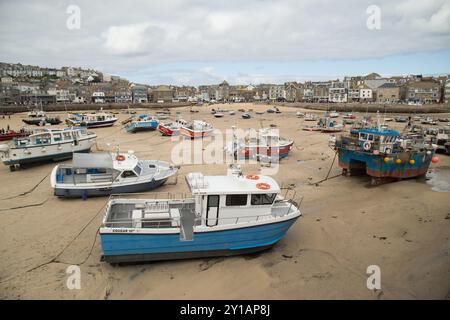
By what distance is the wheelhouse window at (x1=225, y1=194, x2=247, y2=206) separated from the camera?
9.56 m

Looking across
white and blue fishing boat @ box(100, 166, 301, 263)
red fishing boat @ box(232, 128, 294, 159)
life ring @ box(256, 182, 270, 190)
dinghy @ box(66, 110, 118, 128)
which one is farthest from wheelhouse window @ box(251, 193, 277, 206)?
dinghy @ box(66, 110, 118, 128)

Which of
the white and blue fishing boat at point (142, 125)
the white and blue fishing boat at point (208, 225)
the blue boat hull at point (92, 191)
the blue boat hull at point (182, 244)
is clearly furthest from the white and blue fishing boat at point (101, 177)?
the white and blue fishing boat at point (142, 125)

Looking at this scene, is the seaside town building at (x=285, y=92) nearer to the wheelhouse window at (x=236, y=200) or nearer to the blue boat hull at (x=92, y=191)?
the blue boat hull at (x=92, y=191)

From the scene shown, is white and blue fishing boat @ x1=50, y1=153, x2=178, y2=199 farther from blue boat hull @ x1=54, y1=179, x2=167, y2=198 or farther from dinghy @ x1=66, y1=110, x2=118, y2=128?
dinghy @ x1=66, y1=110, x2=118, y2=128

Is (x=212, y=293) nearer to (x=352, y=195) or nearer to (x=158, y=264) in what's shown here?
(x=158, y=264)

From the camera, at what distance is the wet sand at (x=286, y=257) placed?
8164mm

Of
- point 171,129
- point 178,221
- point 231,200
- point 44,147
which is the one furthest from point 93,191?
point 171,129

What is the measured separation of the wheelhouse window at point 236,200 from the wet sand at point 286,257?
5.79ft

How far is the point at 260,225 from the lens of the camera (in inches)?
375

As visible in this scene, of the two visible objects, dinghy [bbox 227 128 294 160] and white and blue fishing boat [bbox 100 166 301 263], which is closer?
white and blue fishing boat [bbox 100 166 301 263]
